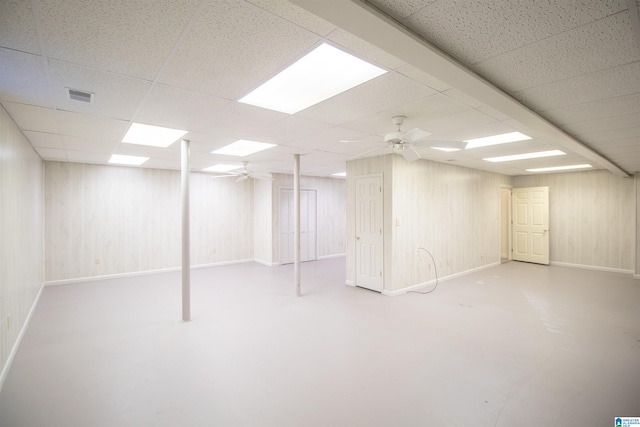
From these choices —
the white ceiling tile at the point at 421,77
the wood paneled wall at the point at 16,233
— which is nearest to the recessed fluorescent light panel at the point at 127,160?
the wood paneled wall at the point at 16,233

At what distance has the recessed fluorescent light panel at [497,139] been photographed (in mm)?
3860

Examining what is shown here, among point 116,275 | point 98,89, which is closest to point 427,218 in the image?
point 98,89

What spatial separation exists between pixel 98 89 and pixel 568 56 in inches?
130

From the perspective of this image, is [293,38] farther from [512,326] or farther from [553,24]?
[512,326]

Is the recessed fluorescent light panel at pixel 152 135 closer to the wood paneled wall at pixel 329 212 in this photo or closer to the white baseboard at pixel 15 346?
the white baseboard at pixel 15 346

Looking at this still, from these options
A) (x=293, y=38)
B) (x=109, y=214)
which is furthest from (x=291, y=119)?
(x=109, y=214)

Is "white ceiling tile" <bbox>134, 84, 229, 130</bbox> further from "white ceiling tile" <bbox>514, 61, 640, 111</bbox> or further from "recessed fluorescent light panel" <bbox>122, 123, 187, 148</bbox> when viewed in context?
"white ceiling tile" <bbox>514, 61, 640, 111</bbox>

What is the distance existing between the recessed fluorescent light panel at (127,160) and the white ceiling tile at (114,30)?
Result: 3.97 metres

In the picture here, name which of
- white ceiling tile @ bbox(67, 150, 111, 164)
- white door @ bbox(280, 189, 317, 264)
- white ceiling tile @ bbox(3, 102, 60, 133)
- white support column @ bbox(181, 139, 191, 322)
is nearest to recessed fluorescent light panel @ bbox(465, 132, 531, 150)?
white support column @ bbox(181, 139, 191, 322)

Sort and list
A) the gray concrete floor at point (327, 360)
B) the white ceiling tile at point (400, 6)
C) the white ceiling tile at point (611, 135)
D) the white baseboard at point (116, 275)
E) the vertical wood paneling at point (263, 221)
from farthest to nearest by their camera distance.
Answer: the vertical wood paneling at point (263, 221), the white baseboard at point (116, 275), the white ceiling tile at point (611, 135), the gray concrete floor at point (327, 360), the white ceiling tile at point (400, 6)

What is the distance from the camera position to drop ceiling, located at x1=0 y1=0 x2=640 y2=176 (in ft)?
4.53

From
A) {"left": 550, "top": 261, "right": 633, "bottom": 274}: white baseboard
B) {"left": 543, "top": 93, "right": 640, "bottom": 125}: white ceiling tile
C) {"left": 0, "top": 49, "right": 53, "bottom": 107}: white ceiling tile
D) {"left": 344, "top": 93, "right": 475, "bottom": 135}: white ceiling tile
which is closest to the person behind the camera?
{"left": 0, "top": 49, "right": 53, "bottom": 107}: white ceiling tile

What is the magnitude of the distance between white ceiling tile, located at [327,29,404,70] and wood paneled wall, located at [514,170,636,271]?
8.33m

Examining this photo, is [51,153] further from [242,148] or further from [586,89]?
[586,89]
